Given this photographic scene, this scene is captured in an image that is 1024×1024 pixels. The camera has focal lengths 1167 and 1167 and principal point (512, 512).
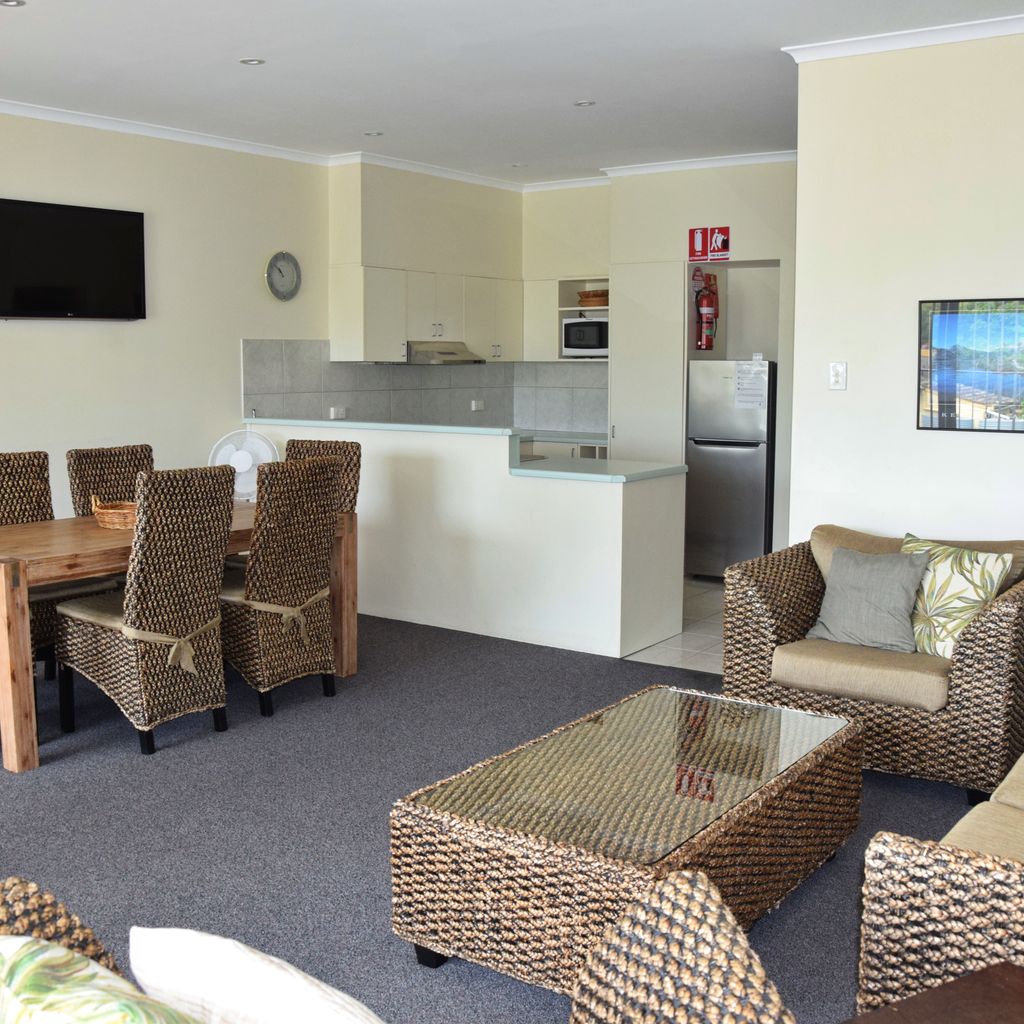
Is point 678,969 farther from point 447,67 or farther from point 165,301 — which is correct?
point 165,301

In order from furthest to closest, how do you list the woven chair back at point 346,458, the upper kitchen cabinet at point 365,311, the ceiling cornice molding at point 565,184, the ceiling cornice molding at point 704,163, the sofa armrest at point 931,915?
the ceiling cornice molding at point 565,184 < the upper kitchen cabinet at point 365,311 < the ceiling cornice molding at point 704,163 < the woven chair back at point 346,458 < the sofa armrest at point 931,915

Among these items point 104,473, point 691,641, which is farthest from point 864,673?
point 104,473

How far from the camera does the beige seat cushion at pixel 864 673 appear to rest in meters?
3.66

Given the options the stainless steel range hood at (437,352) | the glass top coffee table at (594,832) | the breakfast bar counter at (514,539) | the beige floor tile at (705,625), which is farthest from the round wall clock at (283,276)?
the glass top coffee table at (594,832)

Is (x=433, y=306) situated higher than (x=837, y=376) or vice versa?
(x=433, y=306)

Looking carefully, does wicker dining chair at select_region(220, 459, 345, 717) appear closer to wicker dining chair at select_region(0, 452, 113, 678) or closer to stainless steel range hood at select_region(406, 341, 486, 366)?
wicker dining chair at select_region(0, 452, 113, 678)

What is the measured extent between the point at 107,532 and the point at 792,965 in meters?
3.00

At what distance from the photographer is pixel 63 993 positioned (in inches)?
37.9

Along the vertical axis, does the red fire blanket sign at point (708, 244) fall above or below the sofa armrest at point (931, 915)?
above

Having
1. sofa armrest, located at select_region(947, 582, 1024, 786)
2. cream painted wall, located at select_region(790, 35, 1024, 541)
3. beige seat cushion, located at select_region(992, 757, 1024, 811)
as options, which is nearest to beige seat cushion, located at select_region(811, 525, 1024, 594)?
cream painted wall, located at select_region(790, 35, 1024, 541)

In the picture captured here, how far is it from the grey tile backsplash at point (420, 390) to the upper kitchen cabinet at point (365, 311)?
17 cm

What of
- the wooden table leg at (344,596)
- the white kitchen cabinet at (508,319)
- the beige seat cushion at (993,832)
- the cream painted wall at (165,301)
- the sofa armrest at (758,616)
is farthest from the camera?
the white kitchen cabinet at (508,319)

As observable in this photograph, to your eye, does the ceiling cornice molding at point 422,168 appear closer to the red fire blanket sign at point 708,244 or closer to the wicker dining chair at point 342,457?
the red fire blanket sign at point 708,244

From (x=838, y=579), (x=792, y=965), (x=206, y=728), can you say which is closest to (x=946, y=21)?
(x=838, y=579)
